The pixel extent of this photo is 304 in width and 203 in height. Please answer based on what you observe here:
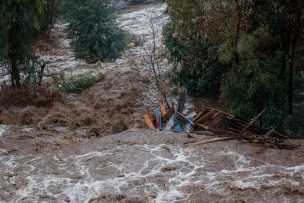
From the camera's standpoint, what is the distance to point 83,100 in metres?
10.9

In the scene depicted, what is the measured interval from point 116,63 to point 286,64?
5958 mm

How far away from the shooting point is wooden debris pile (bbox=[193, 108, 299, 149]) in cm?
716

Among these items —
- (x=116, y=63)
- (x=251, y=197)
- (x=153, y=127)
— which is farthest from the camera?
(x=116, y=63)

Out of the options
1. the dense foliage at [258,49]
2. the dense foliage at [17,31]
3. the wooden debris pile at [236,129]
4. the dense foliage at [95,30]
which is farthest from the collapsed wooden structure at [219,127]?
the dense foliage at [95,30]

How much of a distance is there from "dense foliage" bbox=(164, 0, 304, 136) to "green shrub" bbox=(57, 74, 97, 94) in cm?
342

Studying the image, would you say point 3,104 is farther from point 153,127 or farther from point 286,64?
point 286,64

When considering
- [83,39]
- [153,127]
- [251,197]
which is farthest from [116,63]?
[251,197]

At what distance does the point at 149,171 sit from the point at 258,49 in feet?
10.9

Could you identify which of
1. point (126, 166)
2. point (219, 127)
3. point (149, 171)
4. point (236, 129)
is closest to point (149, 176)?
point (149, 171)

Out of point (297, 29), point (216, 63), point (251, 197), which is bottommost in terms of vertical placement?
point (251, 197)

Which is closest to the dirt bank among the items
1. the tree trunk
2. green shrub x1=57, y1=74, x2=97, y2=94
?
green shrub x1=57, y1=74, x2=97, y2=94

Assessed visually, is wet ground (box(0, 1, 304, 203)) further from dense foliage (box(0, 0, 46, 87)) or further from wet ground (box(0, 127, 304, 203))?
dense foliage (box(0, 0, 46, 87))

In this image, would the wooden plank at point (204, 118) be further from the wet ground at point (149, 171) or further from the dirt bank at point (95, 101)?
the dirt bank at point (95, 101)

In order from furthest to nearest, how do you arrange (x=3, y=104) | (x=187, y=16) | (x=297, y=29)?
(x=3, y=104) < (x=187, y=16) < (x=297, y=29)
